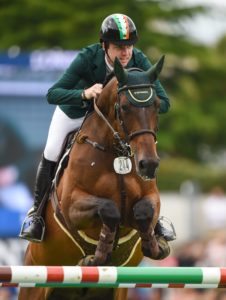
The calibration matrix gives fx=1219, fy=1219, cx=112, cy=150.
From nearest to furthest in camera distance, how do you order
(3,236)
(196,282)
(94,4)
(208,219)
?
(196,282)
(3,236)
(208,219)
(94,4)

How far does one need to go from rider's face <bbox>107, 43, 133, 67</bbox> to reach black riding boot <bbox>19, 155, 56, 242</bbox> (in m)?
1.33

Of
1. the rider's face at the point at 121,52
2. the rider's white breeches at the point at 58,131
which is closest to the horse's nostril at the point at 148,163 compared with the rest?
the rider's face at the point at 121,52

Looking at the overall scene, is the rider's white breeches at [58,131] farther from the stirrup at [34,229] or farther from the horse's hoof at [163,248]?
the horse's hoof at [163,248]

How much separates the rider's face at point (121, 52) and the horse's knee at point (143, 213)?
119 centimetres

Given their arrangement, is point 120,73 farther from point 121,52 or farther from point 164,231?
point 164,231

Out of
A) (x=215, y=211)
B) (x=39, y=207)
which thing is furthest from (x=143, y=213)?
(x=215, y=211)

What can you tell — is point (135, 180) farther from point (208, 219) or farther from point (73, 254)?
point (208, 219)

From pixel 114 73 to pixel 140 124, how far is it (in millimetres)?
616

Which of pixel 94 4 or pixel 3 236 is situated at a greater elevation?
pixel 94 4

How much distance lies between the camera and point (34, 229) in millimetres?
10875

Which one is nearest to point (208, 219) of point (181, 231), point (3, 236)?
point (181, 231)

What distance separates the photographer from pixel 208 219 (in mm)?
21578

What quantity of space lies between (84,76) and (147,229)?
146cm

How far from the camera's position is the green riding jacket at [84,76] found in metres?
10.3
